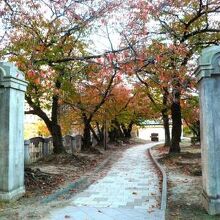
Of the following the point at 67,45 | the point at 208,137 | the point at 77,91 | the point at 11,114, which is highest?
the point at 67,45

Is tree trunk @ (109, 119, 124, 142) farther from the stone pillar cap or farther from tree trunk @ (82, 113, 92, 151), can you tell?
the stone pillar cap

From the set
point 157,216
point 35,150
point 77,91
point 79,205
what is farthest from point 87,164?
point 157,216

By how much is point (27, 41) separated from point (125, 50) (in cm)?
371

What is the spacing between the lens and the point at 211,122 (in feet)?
24.4

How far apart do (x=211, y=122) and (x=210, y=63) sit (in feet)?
4.31

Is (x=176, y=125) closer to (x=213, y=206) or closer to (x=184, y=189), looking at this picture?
(x=184, y=189)

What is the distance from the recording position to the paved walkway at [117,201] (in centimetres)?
748

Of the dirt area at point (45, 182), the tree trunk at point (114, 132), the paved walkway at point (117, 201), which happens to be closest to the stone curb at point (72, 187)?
the dirt area at point (45, 182)

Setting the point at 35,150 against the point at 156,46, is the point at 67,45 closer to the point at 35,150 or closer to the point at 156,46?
the point at 156,46

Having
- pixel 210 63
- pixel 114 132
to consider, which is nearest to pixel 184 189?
pixel 210 63

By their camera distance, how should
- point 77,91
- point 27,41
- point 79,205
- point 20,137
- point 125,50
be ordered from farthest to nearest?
1. point 77,91
2. point 27,41
3. point 125,50
4. point 20,137
5. point 79,205

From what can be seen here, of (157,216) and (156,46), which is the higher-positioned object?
(156,46)

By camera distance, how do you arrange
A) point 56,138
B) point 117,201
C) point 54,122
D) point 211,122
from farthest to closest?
1. point 56,138
2. point 54,122
3. point 117,201
4. point 211,122

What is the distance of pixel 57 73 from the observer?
14.6 meters
